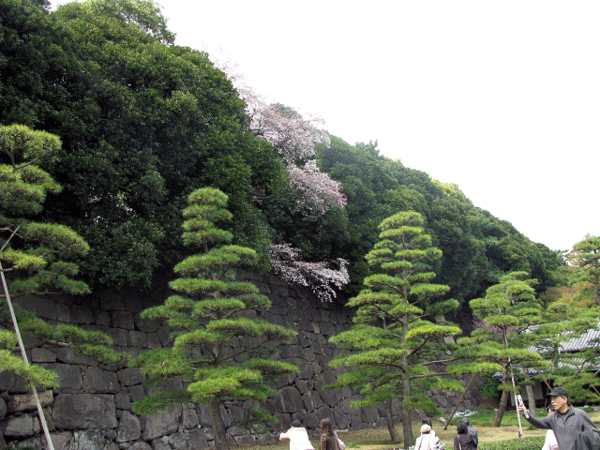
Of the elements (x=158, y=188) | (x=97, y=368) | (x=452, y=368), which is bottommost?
(x=452, y=368)

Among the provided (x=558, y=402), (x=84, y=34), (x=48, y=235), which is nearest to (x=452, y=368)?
(x=558, y=402)

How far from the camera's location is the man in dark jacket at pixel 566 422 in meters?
3.72

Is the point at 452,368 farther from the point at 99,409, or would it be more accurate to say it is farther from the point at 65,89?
the point at 65,89

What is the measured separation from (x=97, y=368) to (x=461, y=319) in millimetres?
17625

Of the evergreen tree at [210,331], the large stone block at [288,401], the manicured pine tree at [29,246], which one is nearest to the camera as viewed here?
the manicured pine tree at [29,246]

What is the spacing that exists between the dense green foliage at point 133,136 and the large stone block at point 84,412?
6.35 feet

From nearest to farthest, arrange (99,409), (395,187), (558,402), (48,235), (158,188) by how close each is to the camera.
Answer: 1. (558,402)
2. (48,235)
3. (99,409)
4. (158,188)
5. (395,187)

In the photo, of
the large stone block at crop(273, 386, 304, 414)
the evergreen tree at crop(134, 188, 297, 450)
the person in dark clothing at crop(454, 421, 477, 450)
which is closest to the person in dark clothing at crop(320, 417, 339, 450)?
the evergreen tree at crop(134, 188, 297, 450)

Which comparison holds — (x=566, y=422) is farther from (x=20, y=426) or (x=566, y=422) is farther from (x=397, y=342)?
Result: (x=20, y=426)

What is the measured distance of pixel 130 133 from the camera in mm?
9422

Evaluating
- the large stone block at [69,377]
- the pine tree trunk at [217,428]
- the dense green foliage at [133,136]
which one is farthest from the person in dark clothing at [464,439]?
the large stone block at [69,377]

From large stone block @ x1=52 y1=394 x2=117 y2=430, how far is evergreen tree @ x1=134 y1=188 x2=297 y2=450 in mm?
1114

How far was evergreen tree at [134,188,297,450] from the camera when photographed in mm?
7199

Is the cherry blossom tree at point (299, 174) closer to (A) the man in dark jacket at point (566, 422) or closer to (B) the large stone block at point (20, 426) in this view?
(B) the large stone block at point (20, 426)
